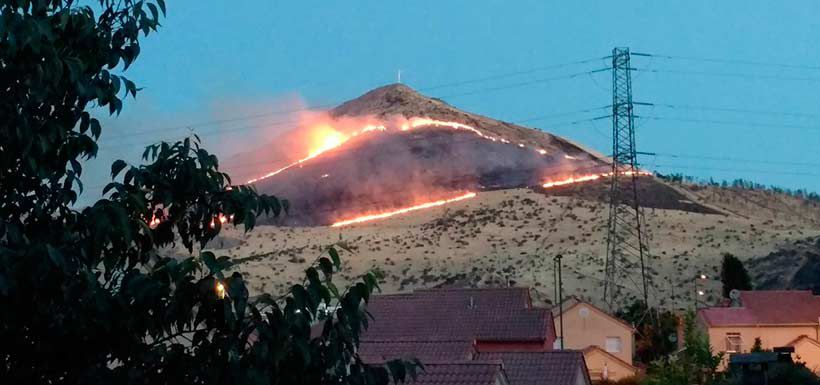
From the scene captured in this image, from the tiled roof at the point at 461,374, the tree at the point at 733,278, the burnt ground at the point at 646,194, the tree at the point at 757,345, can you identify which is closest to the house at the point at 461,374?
the tiled roof at the point at 461,374

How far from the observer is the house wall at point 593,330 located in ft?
175

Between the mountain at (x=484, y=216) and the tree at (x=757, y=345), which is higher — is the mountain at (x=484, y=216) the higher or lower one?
the higher one

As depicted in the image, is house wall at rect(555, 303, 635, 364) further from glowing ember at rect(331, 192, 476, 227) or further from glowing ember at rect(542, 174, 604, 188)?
glowing ember at rect(542, 174, 604, 188)

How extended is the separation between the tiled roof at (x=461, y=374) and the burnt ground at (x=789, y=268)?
5372 centimetres

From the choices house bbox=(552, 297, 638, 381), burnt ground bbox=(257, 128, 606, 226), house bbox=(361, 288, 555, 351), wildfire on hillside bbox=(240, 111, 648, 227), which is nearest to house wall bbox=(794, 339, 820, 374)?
house bbox=(552, 297, 638, 381)

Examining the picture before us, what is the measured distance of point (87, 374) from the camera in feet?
24.1

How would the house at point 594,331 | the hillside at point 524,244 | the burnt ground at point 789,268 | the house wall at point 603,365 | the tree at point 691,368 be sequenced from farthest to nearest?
1. the hillside at point 524,244
2. the burnt ground at point 789,268
3. the house at point 594,331
4. the house wall at point 603,365
5. the tree at point 691,368

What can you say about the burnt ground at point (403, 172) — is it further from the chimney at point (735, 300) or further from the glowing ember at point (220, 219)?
the glowing ember at point (220, 219)

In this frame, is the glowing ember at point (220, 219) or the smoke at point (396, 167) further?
the smoke at point (396, 167)

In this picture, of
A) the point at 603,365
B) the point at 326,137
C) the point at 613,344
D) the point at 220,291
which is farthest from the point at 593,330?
the point at 326,137

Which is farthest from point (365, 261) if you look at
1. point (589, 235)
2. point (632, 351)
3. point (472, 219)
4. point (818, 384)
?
point (818, 384)

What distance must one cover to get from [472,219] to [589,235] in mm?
18673

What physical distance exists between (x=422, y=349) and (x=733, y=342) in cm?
2522

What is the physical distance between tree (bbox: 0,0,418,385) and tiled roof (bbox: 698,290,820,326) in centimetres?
4497
